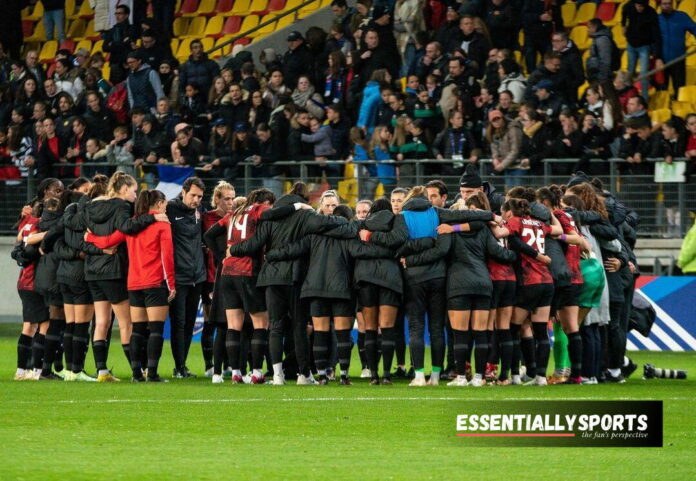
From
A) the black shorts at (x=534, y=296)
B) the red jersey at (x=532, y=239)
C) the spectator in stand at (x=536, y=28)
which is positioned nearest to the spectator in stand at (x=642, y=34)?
the spectator in stand at (x=536, y=28)

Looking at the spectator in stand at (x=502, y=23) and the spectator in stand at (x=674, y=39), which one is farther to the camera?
the spectator in stand at (x=502, y=23)

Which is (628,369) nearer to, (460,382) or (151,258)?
(460,382)

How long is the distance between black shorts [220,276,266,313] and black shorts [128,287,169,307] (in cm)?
67

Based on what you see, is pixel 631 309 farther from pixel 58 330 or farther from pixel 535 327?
pixel 58 330

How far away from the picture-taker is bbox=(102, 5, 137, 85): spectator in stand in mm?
28562

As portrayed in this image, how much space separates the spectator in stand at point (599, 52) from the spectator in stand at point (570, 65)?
0.57 meters

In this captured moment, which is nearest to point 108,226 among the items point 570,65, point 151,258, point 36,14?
point 151,258

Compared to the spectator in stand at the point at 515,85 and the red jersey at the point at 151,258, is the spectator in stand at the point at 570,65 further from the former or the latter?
the red jersey at the point at 151,258

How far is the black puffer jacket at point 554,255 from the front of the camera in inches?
602

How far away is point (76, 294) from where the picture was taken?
15.8 meters

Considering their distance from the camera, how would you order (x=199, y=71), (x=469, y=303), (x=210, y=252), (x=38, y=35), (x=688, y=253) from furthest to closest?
(x=38, y=35) → (x=199, y=71) → (x=688, y=253) → (x=210, y=252) → (x=469, y=303)

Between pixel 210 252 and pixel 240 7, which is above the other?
pixel 240 7

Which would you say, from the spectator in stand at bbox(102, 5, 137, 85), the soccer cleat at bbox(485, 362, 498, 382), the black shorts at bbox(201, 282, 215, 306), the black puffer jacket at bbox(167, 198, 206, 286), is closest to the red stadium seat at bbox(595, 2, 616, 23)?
the spectator in stand at bbox(102, 5, 137, 85)

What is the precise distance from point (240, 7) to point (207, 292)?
51.0 feet
